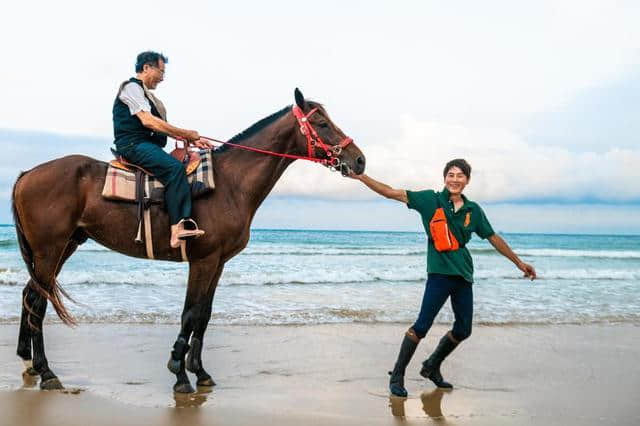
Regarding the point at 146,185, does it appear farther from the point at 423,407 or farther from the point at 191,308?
the point at 423,407

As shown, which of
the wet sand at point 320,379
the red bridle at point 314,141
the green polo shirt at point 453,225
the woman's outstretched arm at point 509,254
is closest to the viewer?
the wet sand at point 320,379

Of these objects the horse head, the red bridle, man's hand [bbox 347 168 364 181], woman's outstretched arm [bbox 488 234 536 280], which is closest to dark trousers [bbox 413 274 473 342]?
woman's outstretched arm [bbox 488 234 536 280]

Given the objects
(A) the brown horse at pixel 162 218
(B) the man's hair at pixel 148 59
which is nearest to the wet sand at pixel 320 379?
(A) the brown horse at pixel 162 218

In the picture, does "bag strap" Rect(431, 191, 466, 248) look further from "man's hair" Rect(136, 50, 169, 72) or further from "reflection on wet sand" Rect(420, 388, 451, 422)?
"man's hair" Rect(136, 50, 169, 72)

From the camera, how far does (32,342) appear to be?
15.1ft

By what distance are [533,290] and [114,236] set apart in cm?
950

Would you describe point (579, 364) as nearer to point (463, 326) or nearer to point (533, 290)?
point (463, 326)

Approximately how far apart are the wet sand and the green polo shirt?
95 centimetres

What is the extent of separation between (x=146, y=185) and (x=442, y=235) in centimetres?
225

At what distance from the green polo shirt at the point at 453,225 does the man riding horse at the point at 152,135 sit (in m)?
1.64

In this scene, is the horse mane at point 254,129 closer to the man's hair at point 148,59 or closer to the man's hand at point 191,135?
the man's hand at point 191,135

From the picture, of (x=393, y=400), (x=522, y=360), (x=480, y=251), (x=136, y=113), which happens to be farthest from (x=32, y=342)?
(x=480, y=251)

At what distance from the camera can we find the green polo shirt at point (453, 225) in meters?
4.13

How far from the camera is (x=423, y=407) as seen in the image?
396 cm
